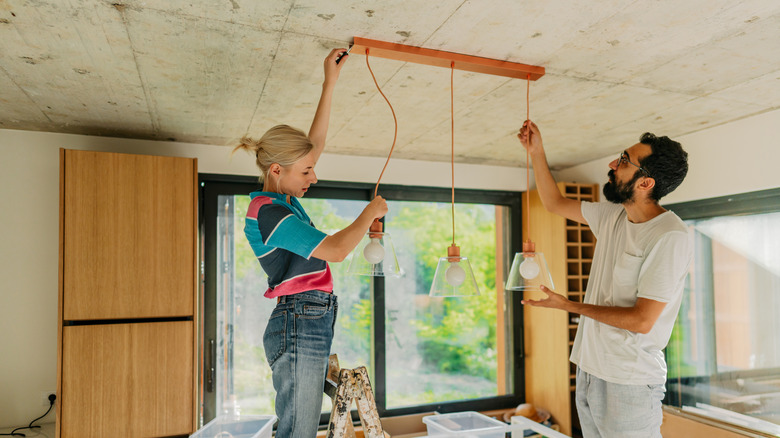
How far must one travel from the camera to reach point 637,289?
2.03 m

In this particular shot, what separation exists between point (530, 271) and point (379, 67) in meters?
1.06

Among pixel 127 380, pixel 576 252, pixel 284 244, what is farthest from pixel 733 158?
pixel 127 380

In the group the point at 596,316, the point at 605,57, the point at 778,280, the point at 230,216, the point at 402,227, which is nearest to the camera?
the point at 596,316

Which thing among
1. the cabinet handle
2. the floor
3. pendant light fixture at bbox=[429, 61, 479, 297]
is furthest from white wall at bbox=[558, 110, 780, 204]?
the floor

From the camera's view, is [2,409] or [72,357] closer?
[72,357]

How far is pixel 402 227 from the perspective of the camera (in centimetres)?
422

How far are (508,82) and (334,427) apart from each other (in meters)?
1.69

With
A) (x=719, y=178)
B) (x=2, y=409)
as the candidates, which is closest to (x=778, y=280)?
(x=719, y=178)

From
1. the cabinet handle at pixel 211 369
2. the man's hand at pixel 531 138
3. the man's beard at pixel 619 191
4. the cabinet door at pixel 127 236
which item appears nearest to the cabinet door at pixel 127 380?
the cabinet door at pixel 127 236

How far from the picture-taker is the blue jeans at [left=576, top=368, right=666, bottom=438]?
1965 millimetres

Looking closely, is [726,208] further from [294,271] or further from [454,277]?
[294,271]

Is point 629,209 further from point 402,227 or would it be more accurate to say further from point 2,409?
point 2,409

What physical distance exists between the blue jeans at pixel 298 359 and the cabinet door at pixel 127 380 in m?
1.53

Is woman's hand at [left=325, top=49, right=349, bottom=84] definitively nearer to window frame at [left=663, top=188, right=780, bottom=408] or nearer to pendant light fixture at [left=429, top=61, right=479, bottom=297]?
pendant light fixture at [left=429, top=61, right=479, bottom=297]
